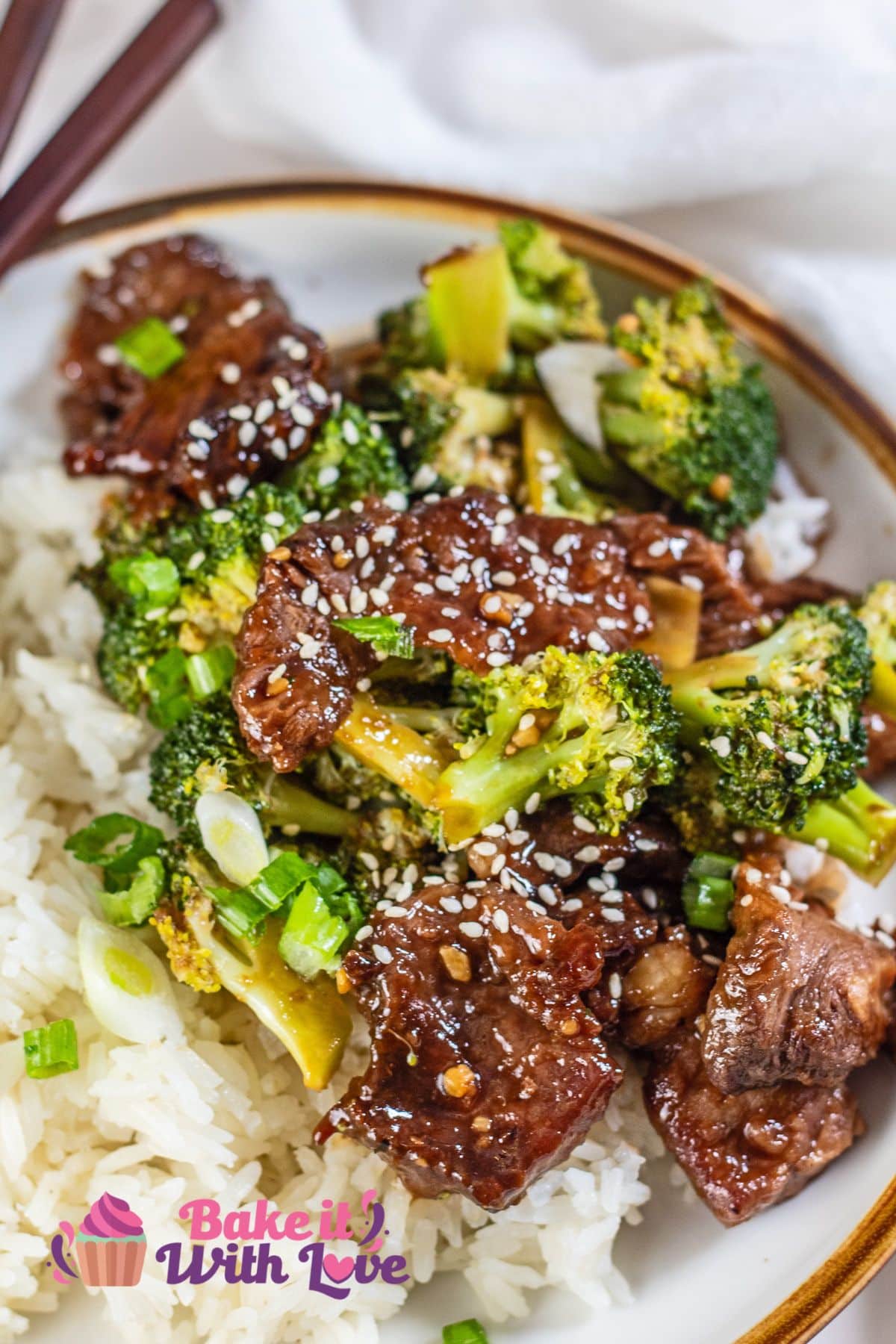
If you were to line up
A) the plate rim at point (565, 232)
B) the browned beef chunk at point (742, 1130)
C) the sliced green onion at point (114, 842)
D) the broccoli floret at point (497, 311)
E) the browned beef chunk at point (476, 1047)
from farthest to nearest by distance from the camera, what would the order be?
the plate rim at point (565, 232) < the broccoli floret at point (497, 311) < the sliced green onion at point (114, 842) < the browned beef chunk at point (742, 1130) < the browned beef chunk at point (476, 1047)

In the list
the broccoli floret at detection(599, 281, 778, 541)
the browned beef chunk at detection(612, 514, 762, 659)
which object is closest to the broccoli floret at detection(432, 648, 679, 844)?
the browned beef chunk at detection(612, 514, 762, 659)

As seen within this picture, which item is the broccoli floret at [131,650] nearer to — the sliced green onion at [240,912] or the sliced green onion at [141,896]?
the sliced green onion at [141,896]

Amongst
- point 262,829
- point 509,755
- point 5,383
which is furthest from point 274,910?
point 5,383

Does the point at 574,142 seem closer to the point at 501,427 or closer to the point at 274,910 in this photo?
the point at 501,427

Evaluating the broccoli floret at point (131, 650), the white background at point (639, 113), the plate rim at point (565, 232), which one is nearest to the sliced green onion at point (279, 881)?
the broccoli floret at point (131, 650)

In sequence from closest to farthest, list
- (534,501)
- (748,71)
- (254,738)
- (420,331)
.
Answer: (254,738) → (534,501) → (420,331) → (748,71)

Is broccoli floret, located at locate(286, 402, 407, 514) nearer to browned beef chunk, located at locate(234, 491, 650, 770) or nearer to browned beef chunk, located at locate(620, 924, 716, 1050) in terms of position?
browned beef chunk, located at locate(234, 491, 650, 770)
